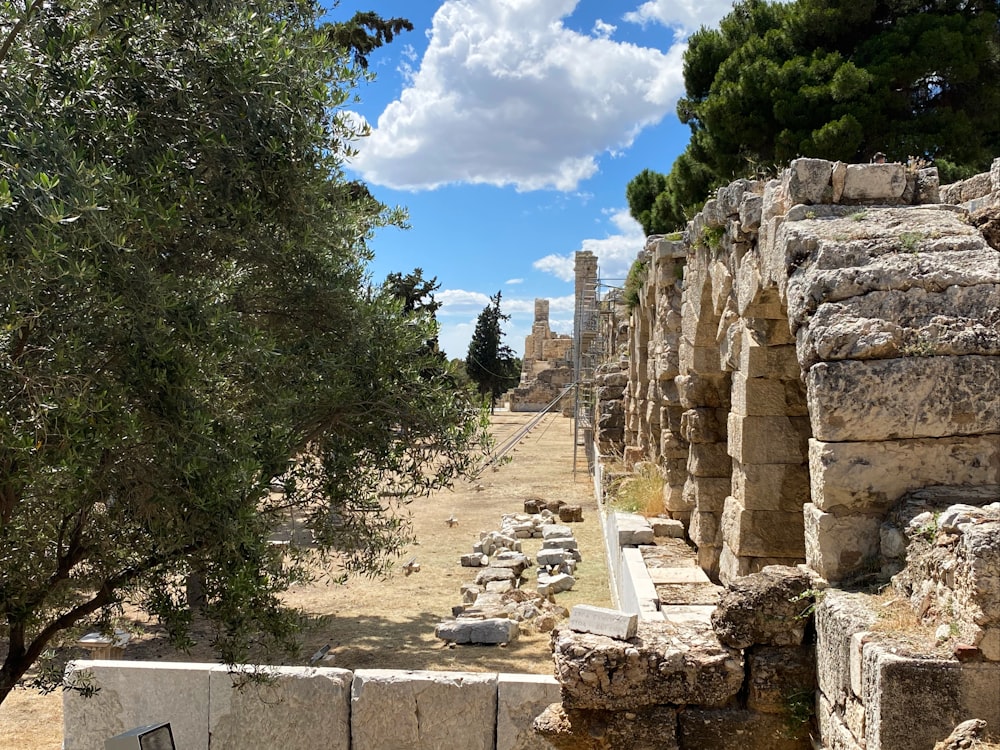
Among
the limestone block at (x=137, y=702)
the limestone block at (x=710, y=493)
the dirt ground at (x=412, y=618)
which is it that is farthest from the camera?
the limestone block at (x=710, y=493)

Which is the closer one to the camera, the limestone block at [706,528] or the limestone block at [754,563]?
the limestone block at [754,563]

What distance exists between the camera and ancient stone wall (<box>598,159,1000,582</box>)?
4508 millimetres

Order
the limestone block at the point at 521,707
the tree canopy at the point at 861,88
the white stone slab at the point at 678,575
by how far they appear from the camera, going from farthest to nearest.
→ the tree canopy at the point at 861,88, the white stone slab at the point at 678,575, the limestone block at the point at 521,707

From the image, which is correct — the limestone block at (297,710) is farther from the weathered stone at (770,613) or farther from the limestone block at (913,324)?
the limestone block at (913,324)

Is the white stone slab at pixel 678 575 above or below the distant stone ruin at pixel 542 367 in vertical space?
below

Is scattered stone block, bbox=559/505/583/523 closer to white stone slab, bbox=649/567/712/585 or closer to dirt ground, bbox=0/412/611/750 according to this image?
dirt ground, bbox=0/412/611/750

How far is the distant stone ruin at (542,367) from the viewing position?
4372 cm

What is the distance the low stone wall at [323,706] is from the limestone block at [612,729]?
626mm

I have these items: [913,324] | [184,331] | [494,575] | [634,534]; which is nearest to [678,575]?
[634,534]

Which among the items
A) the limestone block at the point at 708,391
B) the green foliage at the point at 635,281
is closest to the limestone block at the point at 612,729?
the limestone block at the point at 708,391

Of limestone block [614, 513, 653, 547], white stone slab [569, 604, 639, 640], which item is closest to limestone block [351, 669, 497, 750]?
white stone slab [569, 604, 639, 640]

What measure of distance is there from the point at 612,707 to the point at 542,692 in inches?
32.9

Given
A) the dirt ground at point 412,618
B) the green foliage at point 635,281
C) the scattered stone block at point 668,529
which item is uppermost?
the green foliage at point 635,281

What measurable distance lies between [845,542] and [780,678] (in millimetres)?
826
